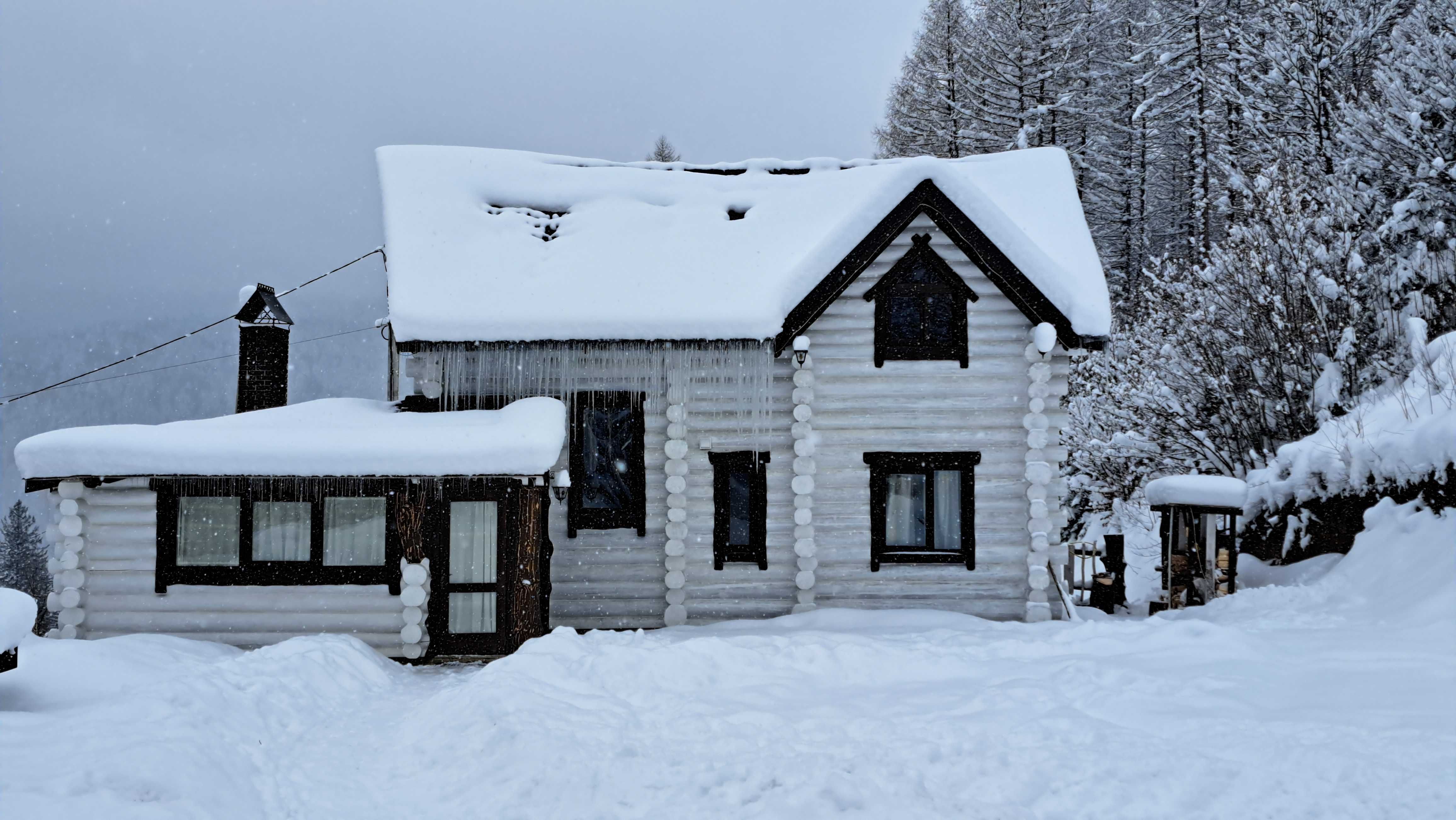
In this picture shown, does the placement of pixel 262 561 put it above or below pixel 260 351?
below

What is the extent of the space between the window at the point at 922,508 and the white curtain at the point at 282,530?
704 cm

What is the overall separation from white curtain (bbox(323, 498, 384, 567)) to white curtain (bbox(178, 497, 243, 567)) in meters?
1.03

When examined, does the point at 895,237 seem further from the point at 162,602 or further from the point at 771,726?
the point at 162,602

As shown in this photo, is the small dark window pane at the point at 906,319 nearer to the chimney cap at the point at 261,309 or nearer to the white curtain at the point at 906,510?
the white curtain at the point at 906,510

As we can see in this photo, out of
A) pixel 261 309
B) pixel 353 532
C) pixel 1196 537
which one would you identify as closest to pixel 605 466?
pixel 353 532

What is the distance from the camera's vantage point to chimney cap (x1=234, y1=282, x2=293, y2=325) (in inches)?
519

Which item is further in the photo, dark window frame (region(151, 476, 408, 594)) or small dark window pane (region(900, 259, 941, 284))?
small dark window pane (region(900, 259, 941, 284))

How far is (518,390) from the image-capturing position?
11297mm

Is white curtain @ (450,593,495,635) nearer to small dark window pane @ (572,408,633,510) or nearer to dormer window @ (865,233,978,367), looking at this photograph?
small dark window pane @ (572,408,633,510)

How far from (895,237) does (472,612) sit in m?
7.14

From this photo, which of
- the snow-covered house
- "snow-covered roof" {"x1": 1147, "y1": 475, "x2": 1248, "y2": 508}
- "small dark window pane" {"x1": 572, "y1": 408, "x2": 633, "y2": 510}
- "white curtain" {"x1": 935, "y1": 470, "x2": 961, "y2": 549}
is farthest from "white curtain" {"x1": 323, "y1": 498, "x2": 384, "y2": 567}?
"snow-covered roof" {"x1": 1147, "y1": 475, "x2": 1248, "y2": 508}

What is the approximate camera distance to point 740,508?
11.4 meters

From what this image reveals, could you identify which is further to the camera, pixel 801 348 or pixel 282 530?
pixel 801 348

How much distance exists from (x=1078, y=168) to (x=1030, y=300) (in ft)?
59.1
